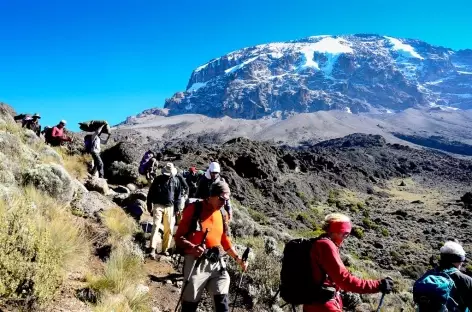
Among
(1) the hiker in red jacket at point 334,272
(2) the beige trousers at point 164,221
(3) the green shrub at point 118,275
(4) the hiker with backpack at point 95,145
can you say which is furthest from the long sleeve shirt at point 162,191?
(4) the hiker with backpack at point 95,145

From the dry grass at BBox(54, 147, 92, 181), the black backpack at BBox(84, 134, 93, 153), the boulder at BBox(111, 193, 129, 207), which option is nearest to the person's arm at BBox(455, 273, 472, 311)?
the boulder at BBox(111, 193, 129, 207)

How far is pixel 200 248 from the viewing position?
464 centimetres

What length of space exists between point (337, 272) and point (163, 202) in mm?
5145

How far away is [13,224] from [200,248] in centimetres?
202

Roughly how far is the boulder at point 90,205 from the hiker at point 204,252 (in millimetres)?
4761

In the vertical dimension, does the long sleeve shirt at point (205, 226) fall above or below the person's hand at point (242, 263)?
above

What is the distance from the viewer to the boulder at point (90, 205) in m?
8.91

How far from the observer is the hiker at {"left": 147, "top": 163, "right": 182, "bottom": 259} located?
330 inches

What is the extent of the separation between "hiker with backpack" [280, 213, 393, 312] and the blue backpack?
0.46m

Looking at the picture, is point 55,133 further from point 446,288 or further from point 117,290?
point 446,288

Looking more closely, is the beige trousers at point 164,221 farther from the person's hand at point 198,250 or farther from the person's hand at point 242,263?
the person's hand at point 198,250

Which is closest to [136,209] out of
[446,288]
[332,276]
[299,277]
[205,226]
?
[205,226]

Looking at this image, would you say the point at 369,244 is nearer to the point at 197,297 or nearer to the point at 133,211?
the point at 133,211

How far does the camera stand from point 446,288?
402cm
